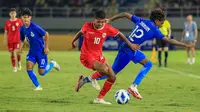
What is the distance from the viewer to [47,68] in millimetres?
15859

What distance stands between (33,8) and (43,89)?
36094mm

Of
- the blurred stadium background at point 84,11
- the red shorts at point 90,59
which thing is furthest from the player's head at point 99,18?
the blurred stadium background at point 84,11

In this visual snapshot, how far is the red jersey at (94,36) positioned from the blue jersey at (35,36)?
9.64ft

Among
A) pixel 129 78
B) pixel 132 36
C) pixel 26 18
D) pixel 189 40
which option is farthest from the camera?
pixel 189 40

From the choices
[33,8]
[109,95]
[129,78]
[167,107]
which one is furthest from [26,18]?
[33,8]

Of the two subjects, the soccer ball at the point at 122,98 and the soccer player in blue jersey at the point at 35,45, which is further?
the soccer player in blue jersey at the point at 35,45

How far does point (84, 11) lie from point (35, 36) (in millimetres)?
36302

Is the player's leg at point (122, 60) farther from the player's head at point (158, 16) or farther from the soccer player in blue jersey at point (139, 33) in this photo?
the player's head at point (158, 16)

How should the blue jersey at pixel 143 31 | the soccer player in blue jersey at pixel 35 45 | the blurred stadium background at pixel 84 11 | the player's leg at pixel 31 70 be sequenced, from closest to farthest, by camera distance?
the blue jersey at pixel 143 31 → the soccer player in blue jersey at pixel 35 45 → the player's leg at pixel 31 70 → the blurred stadium background at pixel 84 11

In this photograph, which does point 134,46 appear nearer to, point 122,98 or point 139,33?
point 139,33

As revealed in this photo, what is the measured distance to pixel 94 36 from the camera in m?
11.9

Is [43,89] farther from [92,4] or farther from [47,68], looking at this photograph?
[92,4]

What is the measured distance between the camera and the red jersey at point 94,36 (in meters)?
11.9

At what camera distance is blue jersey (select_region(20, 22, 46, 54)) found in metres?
14.7
